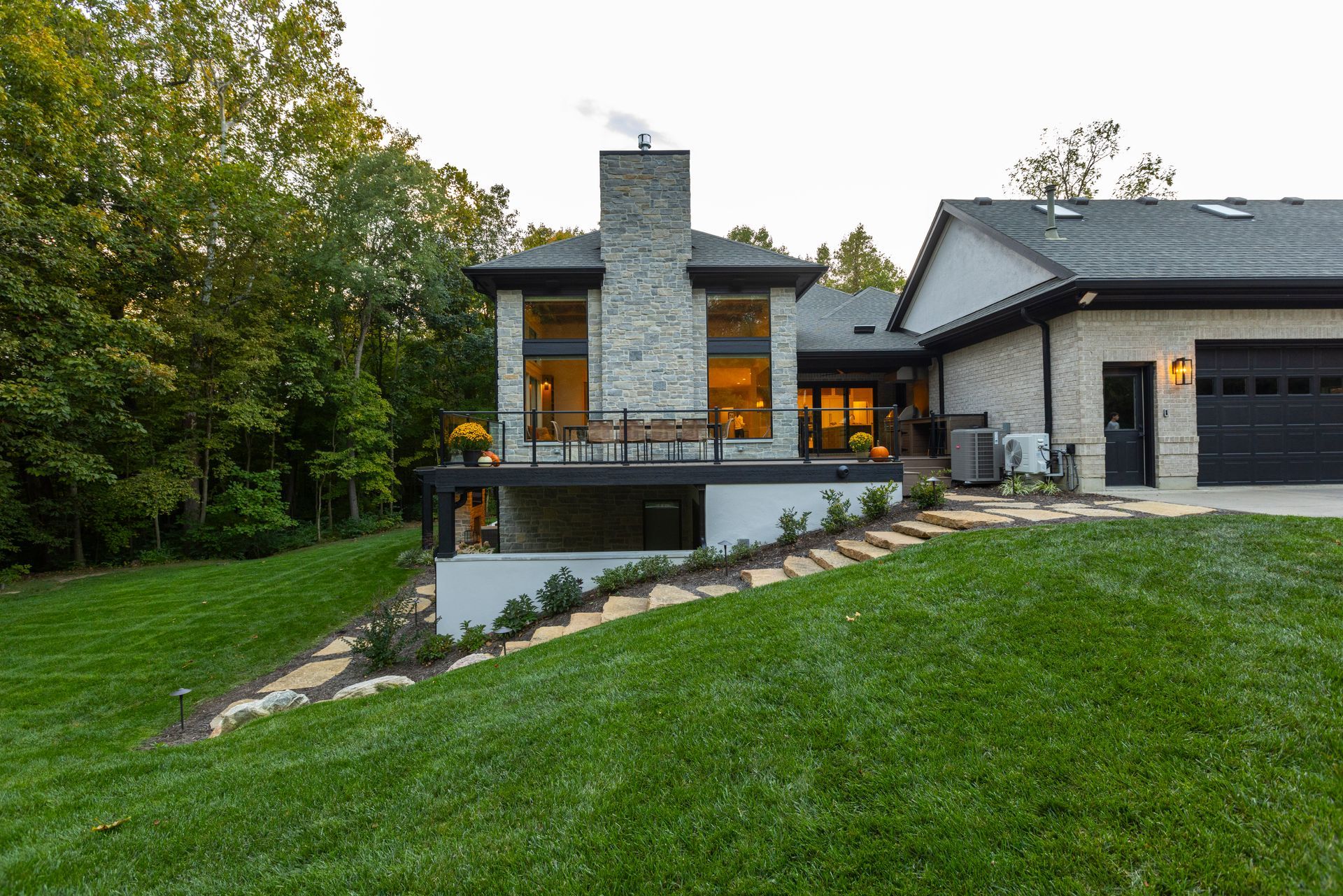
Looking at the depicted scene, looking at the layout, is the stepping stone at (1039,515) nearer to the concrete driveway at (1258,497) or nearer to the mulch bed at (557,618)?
the mulch bed at (557,618)

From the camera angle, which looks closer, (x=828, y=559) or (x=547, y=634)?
(x=547, y=634)

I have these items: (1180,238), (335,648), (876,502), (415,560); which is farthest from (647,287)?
(1180,238)

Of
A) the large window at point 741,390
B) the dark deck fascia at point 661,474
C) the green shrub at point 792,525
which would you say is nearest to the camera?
the green shrub at point 792,525

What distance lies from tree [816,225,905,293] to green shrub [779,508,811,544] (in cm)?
2612

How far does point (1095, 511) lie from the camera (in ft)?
19.9

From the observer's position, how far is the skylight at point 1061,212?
11.4 meters

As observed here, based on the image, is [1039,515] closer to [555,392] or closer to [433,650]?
[433,650]

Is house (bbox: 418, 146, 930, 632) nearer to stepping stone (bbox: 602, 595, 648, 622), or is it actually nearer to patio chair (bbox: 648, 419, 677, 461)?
patio chair (bbox: 648, 419, 677, 461)

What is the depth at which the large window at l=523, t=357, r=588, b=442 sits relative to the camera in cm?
1128

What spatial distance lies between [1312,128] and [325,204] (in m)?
29.5

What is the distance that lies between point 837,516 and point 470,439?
531cm

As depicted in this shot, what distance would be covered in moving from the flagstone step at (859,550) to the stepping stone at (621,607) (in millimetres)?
2360

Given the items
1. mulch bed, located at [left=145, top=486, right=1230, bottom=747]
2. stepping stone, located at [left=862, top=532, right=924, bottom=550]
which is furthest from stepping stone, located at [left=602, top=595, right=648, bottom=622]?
stepping stone, located at [left=862, top=532, right=924, bottom=550]

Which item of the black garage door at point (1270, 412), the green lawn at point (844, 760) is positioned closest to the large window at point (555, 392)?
the green lawn at point (844, 760)
